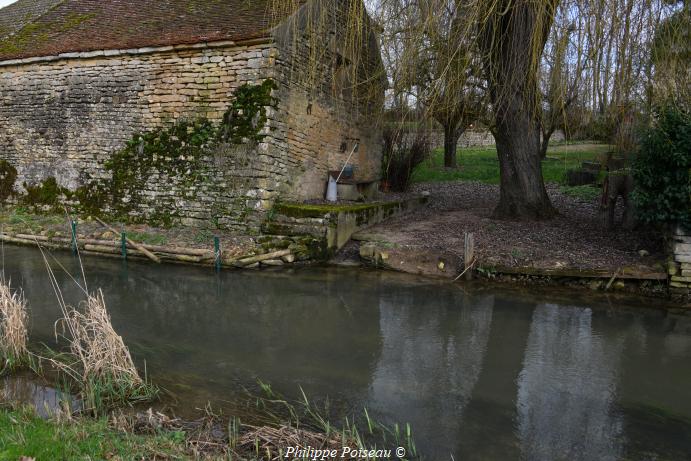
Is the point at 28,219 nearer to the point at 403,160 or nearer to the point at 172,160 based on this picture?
the point at 172,160

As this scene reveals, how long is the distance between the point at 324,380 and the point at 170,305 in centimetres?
307

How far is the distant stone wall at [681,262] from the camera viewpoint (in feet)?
22.3

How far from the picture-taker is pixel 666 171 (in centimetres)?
700

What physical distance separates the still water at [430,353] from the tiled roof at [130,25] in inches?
189

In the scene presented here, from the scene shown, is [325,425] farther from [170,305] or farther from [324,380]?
[170,305]

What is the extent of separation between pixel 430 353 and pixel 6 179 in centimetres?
1145

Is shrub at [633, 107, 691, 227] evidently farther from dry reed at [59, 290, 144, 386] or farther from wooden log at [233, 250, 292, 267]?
dry reed at [59, 290, 144, 386]

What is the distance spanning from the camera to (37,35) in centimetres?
1225

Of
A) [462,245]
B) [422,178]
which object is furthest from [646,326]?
[422,178]

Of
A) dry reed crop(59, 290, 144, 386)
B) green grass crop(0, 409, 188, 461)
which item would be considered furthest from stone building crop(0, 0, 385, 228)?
green grass crop(0, 409, 188, 461)

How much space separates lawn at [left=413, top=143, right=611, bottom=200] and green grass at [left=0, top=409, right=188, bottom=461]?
40.5 feet

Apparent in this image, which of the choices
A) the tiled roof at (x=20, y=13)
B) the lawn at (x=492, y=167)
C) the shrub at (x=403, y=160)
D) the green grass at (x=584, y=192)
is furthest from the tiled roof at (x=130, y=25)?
the green grass at (x=584, y=192)

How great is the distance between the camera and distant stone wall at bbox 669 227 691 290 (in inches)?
268

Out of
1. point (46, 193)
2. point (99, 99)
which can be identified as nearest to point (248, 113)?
point (99, 99)
